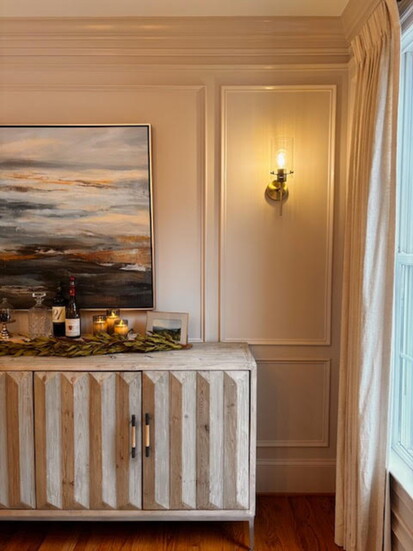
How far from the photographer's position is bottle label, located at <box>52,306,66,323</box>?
2.39 meters

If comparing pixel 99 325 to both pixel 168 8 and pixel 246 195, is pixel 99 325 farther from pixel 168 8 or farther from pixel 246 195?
pixel 168 8

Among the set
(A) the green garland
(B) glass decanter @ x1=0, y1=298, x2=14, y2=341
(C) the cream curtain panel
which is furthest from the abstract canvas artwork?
(C) the cream curtain panel

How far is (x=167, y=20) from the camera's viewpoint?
2.36 meters

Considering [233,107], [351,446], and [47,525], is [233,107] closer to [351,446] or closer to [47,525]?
[351,446]

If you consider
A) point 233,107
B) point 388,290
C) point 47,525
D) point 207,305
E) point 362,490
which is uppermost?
point 233,107

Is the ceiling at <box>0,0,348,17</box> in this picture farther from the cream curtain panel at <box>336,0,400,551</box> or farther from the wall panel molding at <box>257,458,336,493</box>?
the wall panel molding at <box>257,458,336,493</box>

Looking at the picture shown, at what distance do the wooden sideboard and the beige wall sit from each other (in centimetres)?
52

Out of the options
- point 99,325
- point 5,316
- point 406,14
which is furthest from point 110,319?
point 406,14

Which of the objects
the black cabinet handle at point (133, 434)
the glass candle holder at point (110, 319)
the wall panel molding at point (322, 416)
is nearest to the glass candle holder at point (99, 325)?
the glass candle holder at point (110, 319)

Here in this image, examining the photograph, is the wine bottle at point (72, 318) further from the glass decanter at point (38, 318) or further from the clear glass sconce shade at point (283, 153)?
the clear glass sconce shade at point (283, 153)

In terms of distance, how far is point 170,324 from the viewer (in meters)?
2.42

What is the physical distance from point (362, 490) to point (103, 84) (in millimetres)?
2360

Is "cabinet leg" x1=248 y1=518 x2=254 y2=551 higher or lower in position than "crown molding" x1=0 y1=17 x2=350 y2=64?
lower

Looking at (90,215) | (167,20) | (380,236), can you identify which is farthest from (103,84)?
(380,236)
